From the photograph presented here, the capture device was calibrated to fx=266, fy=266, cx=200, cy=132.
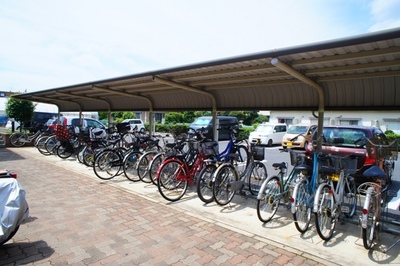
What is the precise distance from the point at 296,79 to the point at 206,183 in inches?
105

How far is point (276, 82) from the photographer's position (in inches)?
215

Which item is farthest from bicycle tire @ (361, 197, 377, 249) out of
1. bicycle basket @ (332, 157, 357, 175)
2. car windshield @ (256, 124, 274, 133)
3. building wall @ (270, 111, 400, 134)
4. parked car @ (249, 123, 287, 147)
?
building wall @ (270, 111, 400, 134)

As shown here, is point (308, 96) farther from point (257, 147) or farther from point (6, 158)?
point (6, 158)

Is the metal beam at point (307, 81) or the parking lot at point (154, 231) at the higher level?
the metal beam at point (307, 81)

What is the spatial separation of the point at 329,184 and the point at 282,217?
0.94 m

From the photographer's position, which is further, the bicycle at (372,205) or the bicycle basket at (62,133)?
the bicycle basket at (62,133)

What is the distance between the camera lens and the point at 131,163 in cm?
657

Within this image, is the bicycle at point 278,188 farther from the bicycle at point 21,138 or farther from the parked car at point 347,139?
the bicycle at point 21,138

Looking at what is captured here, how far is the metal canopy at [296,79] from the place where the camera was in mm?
3438

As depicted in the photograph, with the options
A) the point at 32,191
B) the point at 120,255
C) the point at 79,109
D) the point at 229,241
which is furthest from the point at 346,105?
the point at 79,109

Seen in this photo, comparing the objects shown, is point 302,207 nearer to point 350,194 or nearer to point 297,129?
point 350,194

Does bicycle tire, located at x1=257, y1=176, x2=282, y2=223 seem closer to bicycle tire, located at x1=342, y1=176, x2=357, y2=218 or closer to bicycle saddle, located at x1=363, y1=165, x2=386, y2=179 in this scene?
bicycle tire, located at x1=342, y1=176, x2=357, y2=218

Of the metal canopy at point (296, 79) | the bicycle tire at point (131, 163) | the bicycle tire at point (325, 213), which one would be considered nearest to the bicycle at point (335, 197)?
the bicycle tire at point (325, 213)

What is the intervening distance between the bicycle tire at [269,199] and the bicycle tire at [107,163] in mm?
3903
